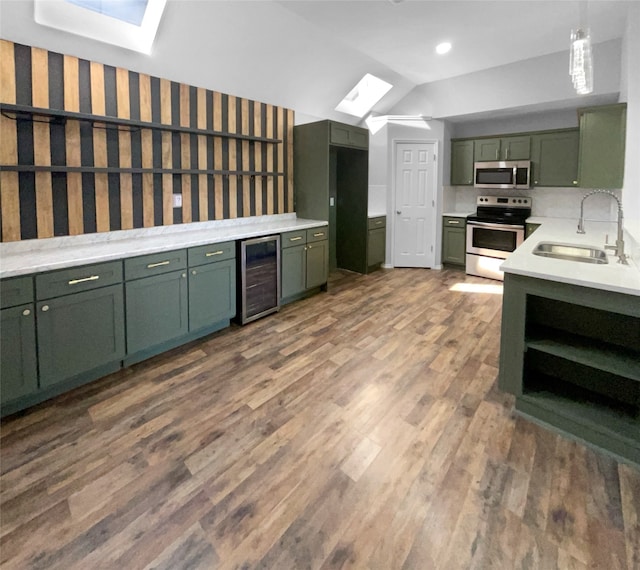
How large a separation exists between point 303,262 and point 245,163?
A: 134 cm

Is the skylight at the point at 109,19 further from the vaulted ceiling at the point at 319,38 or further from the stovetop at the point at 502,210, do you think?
the stovetop at the point at 502,210

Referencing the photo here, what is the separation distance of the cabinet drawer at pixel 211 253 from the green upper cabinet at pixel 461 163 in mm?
Result: 4153

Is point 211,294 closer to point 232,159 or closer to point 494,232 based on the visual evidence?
point 232,159

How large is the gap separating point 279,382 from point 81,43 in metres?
2.96

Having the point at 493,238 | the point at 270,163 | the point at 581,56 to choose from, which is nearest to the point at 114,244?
the point at 270,163

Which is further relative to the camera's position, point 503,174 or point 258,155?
point 503,174

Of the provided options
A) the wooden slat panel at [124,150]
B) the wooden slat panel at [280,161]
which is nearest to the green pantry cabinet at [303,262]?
the wooden slat panel at [280,161]

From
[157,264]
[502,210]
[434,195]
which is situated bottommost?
[157,264]

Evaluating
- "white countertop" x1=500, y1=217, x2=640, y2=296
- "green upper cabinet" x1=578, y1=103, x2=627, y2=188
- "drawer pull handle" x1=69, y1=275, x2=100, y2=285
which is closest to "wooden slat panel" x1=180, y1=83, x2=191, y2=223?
"drawer pull handle" x1=69, y1=275, x2=100, y2=285

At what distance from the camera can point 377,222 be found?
5941 mm

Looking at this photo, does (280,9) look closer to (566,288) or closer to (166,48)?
(166,48)

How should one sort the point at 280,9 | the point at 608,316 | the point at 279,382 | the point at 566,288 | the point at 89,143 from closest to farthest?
the point at 566,288 → the point at 608,316 → the point at 279,382 → the point at 89,143 → the point at 280,9

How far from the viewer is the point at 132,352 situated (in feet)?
9.60

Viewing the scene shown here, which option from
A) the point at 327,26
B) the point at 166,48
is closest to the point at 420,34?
the point at 327,26
